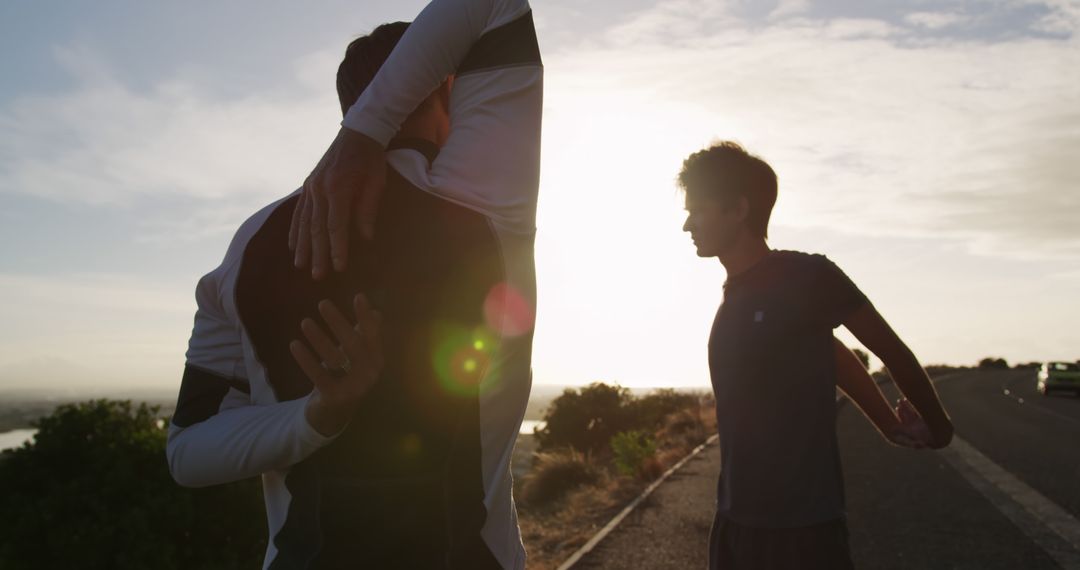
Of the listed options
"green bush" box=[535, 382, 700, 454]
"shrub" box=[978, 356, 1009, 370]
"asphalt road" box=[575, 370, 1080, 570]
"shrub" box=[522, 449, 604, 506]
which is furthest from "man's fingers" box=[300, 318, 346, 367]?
"shrub" box=[978, 356, 1009, 370]

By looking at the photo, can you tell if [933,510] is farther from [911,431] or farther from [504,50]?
[504,50]

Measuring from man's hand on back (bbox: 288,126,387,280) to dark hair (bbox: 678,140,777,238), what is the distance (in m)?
1.99

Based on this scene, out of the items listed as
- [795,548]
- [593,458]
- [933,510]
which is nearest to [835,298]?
[795,548]

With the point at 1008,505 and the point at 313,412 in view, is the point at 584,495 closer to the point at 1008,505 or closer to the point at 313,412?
the point at 1008,505

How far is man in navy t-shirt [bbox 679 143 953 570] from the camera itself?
2697mm

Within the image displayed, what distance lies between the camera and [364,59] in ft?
5.31

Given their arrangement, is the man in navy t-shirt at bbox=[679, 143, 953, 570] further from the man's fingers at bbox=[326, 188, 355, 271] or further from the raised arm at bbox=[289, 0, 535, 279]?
the man's fingers at bbox=[326, 188, 355, 271]

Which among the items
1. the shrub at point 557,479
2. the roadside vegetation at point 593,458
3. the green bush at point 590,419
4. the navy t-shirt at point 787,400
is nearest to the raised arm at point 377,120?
the navy t-shirt at point 787,400

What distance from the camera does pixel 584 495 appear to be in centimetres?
1258

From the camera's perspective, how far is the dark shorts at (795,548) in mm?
2648

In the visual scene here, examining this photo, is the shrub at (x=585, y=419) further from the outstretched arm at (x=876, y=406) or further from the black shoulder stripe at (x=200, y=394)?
the black shoulder stripe at (x=200, y=394)

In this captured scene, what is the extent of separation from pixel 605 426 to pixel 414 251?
884 inches

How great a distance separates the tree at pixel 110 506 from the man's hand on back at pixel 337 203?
6.09 meters

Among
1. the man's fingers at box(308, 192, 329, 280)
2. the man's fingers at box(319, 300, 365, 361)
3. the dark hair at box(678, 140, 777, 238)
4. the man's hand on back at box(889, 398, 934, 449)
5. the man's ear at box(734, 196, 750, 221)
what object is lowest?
the man's hand on back at box(889, 398, 934, 449)
